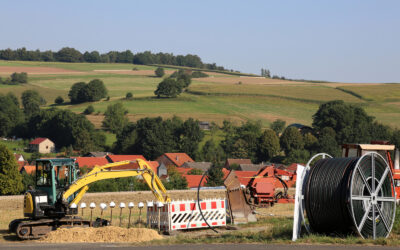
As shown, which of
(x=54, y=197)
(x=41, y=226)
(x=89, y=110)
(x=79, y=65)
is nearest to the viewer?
(x=41, y=226)

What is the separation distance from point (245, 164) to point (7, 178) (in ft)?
135

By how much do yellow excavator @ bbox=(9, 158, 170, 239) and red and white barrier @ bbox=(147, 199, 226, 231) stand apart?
5.48 ft

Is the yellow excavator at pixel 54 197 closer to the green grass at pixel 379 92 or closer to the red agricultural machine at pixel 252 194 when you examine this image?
the red agricultural machine at pixel 252 194

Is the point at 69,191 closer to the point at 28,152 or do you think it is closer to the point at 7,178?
the point at 7,178

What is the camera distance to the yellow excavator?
22.8 meters

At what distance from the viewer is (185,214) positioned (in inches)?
954

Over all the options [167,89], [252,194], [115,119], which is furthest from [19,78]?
[252,194]

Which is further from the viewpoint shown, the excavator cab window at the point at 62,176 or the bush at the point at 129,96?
the bush at the point at 129,96

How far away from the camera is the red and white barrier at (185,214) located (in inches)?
944

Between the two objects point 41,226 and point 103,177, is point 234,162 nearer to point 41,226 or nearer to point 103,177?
point 103,177

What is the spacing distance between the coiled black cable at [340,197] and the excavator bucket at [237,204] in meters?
7.24

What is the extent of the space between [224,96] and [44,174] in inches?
4451

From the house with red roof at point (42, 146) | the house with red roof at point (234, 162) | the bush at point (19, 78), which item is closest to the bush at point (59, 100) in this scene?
the bush at point (19, 78)

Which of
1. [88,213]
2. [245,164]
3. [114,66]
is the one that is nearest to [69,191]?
[88,213]
